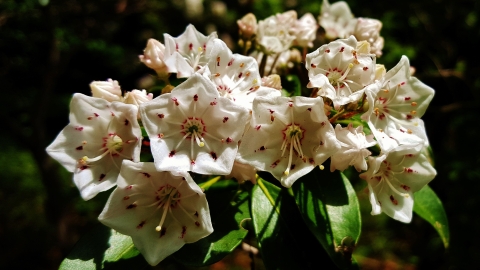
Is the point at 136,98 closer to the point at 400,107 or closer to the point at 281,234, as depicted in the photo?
the point at 281,234

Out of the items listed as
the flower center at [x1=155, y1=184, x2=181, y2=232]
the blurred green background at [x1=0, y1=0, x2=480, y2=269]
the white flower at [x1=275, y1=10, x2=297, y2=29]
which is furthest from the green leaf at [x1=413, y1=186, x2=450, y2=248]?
the flower center at [x1=155, y1=184, x2=181, y2=232]

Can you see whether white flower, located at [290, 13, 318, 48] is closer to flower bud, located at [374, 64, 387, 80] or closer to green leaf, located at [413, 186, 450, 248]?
flower bud, located at [374, 64, 387, 80]

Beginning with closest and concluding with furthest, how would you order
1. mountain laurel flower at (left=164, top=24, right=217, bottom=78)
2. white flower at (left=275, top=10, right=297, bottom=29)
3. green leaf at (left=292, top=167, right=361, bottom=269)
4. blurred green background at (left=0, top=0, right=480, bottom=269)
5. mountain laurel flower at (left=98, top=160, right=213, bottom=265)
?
mountain laurel flower at (left=98, top=160, right=213, bottom=265), green leaf at (left=292, top=167, right=361, bottom=269), mountain laurel flower at (left=164, top=24, right=217, bottom=78), white flower at (left=275, top=10, right=297, bottom=29), blurred green background at (left=0, top=0, right=480, bottom=269)

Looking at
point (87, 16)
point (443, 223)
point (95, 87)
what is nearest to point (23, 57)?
point (87, 16)

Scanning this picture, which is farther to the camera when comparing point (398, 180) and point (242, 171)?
point (398, 180)

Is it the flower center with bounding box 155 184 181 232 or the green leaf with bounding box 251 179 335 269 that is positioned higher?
the flower center with bounding box 155 184 181 232

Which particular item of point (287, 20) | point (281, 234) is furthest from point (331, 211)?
point (287, 20)

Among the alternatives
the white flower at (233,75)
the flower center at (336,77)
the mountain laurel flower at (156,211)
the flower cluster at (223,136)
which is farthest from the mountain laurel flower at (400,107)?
the mountain laurel flower at (156,211)

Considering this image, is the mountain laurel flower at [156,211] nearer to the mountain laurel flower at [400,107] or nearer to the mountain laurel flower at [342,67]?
the mountain laurel flower at [342,67]
